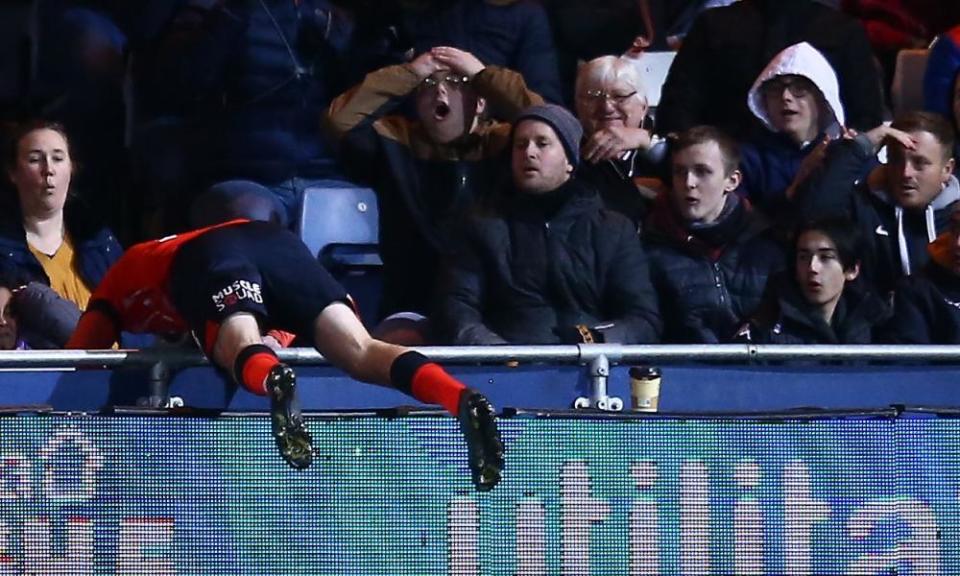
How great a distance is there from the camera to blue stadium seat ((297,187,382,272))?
9.23m

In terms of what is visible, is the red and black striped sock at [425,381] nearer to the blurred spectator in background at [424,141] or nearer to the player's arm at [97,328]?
the player's arm at [97,328]

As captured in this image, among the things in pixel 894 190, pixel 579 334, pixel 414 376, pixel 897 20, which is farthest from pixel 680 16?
pixel 414 376

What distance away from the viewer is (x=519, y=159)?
8594 millimetres

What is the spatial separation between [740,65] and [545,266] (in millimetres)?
1838

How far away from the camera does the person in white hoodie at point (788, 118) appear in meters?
9.33

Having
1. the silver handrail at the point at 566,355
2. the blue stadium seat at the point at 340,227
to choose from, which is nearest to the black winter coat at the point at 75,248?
the blue stadium seat at the point at 340,227

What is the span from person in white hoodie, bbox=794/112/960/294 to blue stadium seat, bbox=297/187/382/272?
1.87 m

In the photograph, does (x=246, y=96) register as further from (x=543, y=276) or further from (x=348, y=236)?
(x=543, y=276)

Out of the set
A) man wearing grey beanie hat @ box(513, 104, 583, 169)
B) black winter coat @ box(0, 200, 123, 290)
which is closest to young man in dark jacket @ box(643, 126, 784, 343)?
man wearing grey beanie hat @ box(513, 104, 583, 169)

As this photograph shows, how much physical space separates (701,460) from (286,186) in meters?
3.45

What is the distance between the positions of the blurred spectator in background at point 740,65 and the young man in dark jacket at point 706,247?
0.68 meters

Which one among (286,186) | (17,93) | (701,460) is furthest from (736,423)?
(17,93)

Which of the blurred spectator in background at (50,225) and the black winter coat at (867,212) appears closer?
the blurred spectator in background at (50,225)

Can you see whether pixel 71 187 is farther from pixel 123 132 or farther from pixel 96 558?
pixel 96 558
